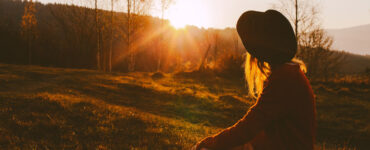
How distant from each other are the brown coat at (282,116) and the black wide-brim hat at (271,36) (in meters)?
0.11

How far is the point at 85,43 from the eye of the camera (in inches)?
1652

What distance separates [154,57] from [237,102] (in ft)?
139

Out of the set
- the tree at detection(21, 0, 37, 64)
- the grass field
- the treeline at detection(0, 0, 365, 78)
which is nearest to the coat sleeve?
the grass field

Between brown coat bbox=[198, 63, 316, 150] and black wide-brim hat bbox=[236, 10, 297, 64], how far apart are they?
0.37ft

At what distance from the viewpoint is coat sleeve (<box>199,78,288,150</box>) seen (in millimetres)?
1759

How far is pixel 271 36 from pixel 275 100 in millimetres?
516

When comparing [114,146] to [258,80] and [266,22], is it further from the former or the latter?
[266,22]

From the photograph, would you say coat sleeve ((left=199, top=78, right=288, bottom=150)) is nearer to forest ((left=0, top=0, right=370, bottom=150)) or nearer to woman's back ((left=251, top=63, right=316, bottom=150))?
woman's back ((left=251, top=63, right=316, bottom=150))

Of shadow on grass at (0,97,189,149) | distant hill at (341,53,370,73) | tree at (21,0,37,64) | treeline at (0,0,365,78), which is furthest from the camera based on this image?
distant hill at (341,53,370,73)

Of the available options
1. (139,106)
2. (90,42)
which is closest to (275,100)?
(139,106)

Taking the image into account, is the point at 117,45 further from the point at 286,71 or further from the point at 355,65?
the point at 355,65

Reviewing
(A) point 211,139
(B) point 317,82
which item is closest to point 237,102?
(A) point 211,139

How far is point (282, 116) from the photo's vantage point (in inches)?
70.9

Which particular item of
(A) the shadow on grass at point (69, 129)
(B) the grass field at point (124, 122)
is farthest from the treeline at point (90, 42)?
(A) the shadow on grass at point (69, 129)
